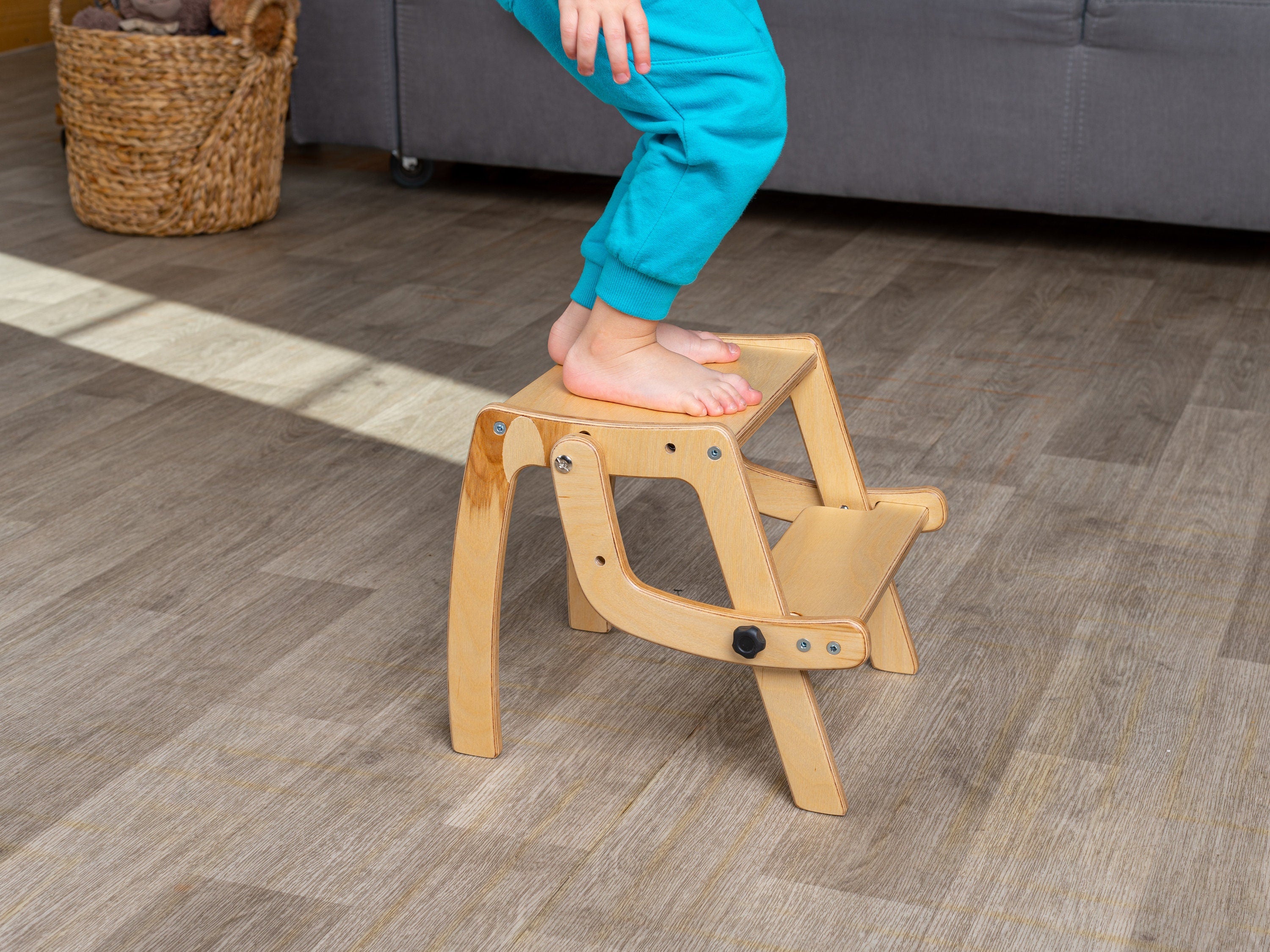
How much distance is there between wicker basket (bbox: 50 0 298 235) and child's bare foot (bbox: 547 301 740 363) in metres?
1.44

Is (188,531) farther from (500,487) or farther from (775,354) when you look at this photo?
(775,354)

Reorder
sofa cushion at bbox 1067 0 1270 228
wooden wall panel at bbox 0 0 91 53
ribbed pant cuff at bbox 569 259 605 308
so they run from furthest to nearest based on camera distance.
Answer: wooden wall panel at bbox 0 0 91 53 < sofa cushion at bbox 1067 0 1270 228 < ribbed pant cuff at bbox 569 259 605 308

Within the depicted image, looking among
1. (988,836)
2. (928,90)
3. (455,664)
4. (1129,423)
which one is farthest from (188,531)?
(928,90)

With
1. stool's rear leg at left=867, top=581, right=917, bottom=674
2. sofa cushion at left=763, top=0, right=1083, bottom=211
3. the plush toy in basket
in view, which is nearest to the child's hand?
stool's rear leg at left=867, top=581, right=917, bottom=674

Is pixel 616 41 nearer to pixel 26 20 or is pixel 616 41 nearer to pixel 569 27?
pixel 569 27

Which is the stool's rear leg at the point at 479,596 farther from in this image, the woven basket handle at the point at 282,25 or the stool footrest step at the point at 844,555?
the woven basket handle at the point at 282,25

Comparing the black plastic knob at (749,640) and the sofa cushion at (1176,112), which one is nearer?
the black plastic knob at (749,640)

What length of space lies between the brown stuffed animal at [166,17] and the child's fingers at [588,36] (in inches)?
64.3

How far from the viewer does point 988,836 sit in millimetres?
960

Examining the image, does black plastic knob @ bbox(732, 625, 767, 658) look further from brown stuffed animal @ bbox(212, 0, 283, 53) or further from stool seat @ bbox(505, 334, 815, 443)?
brown stuffed animal @ bbox(212, 0, 283, 53)

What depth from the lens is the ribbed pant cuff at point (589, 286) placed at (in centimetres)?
112

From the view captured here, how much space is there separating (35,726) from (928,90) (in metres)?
1.77

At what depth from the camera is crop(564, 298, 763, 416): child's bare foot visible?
3.36ft

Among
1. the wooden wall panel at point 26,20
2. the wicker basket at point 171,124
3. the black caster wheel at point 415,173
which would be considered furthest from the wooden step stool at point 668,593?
the wooden wall panel at point 26,20
